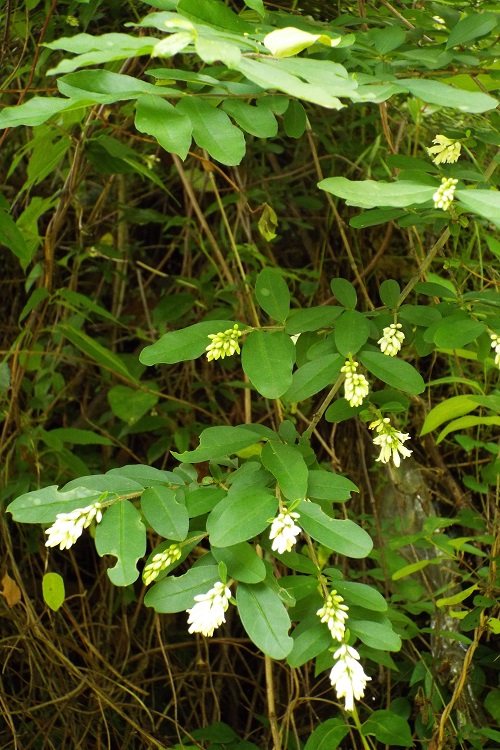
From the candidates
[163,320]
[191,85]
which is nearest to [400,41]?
[191,85]

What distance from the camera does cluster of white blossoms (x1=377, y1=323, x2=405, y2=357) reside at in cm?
93

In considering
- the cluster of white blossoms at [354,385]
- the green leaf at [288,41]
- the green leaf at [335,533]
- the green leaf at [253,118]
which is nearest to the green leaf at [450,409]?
the cluster of white blossoms at [354,385]

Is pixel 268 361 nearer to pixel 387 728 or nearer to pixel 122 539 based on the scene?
pixel 122 539

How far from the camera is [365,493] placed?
1792 mm

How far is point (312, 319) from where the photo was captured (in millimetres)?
952

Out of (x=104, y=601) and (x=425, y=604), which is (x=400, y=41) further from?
(x=104, y=601)

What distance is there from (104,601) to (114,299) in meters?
0.79

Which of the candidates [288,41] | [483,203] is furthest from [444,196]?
[288,41]

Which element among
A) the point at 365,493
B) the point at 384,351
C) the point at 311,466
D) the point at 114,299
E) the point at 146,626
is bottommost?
the point at 146,626

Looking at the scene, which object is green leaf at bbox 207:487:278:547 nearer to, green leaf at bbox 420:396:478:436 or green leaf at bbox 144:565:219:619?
green leaf at bbox 144:565:219:619

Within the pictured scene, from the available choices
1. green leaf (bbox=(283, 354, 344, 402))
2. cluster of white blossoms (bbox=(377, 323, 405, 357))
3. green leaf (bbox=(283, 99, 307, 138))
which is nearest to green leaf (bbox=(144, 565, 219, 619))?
green leaf (bbox=(283, 354, 344, 402))

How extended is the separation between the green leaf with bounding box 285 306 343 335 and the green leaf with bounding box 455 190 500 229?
300mm

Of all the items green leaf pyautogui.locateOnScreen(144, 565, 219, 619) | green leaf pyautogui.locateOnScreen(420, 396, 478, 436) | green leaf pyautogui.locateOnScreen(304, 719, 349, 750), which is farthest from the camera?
green leaf pyautogui.locateOnScreen(420, 396, 478, 436)

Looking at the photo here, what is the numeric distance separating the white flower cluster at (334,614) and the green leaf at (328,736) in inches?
15.1
